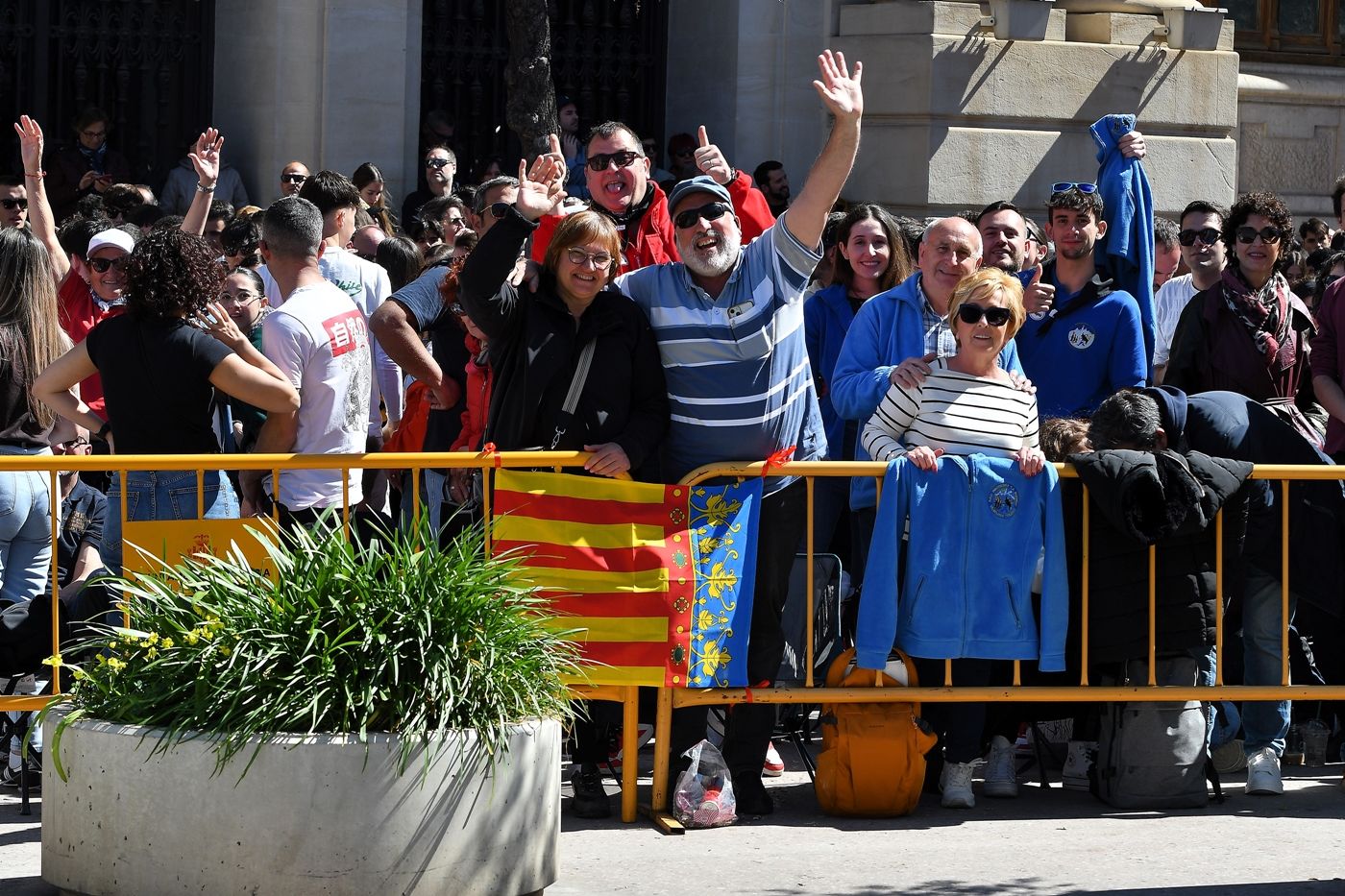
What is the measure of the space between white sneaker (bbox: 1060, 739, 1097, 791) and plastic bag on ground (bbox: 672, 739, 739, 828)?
1413 mm

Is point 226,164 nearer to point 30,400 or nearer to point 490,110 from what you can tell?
point 490,110

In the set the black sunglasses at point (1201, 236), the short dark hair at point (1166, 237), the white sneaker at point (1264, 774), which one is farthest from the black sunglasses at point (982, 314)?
the short dark hair at point (1166, 237)

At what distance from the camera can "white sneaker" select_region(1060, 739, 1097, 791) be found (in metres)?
7.40

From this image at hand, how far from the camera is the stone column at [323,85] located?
14.6 m

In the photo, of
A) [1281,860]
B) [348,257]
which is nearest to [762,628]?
[1281,860]

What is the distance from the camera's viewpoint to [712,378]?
22.3ft

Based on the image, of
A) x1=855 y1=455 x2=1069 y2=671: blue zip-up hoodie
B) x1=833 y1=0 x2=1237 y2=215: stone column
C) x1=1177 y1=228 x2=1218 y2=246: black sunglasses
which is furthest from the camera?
x1=833 y1=0 x2=1237 y2=215: stone column

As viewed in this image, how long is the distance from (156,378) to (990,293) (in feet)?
9.30

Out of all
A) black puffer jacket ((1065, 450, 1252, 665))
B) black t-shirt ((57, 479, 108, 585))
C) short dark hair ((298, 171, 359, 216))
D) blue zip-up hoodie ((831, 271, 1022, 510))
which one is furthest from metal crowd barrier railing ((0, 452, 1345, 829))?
short dark hair ((298, 171, 359, 216))

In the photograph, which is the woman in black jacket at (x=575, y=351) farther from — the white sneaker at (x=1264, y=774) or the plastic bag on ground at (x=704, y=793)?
the white sneaker at (x=1264, y=774)

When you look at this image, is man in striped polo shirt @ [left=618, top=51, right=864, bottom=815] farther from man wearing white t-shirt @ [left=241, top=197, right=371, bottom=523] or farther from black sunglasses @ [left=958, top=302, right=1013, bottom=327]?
man wearing white t-shirt @ [left=241, top=197, right=371, bottom=523]

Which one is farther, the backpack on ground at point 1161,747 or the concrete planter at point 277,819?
the backpack on ground at point 1161,747

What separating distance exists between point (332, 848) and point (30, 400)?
107 inches

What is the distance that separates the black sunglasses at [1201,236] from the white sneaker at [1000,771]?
150 inches
